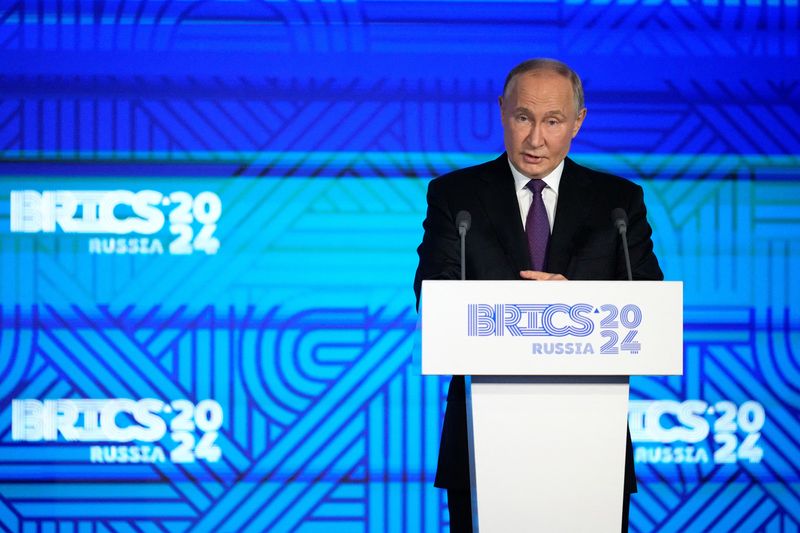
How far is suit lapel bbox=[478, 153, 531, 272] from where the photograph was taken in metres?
2.19

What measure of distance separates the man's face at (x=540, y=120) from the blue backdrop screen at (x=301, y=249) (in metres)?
1.20

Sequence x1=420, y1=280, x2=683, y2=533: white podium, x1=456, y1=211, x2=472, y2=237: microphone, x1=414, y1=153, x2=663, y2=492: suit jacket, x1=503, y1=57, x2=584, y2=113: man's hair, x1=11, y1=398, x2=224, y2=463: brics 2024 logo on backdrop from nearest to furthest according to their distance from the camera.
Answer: x1=420, y1=280, x2=683, y2=533: white podium < x1=456, y1=211, x2=472, y2=237: microphone < x1=414, y1=153, x2=663, y2=492: suit jacket < x1=503, y1=57, x2=584, y2=113: man's hair < x1=11, y1=398, x2=224, y2=463: brics 2024 logo on backdrop

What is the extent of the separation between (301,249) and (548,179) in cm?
139

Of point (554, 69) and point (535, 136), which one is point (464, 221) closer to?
point (535, 136)

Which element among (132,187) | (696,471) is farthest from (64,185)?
(696,471)

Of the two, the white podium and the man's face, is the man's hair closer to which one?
the man's face

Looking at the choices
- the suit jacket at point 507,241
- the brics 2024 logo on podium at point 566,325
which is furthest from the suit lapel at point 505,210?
the brics 2024 logo on podium at point 566,325

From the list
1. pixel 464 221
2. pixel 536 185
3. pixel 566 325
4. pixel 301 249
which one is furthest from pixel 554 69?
pixel 301 249

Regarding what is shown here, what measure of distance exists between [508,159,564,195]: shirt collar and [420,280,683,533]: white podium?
617mm

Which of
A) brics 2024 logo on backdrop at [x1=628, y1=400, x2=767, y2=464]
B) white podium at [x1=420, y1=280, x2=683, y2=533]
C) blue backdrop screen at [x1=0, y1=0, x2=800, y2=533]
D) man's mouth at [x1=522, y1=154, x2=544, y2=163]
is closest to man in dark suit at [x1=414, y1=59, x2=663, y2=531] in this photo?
man's mouth at [x1=522, y1=154, x2=544, y2=163]

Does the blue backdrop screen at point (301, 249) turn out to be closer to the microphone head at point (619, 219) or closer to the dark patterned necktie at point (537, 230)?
the dark patterned necktie at point (537, 230)

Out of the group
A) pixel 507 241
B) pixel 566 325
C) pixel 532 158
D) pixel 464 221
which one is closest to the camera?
pixel 566 325

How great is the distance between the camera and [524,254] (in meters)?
2.19

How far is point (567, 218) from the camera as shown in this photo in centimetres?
224
